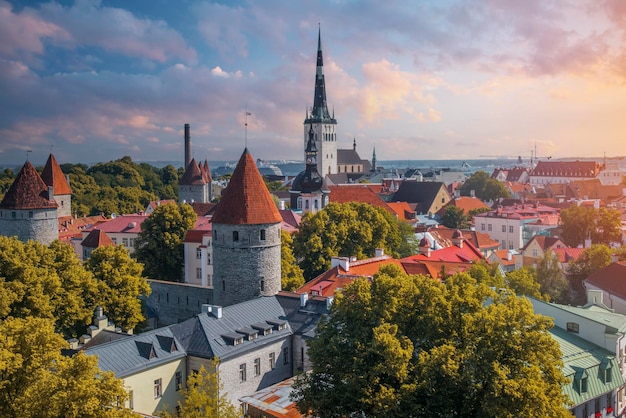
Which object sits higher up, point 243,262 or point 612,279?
point 243,262

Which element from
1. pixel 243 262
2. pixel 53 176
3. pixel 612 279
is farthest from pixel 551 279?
pixel 53 176

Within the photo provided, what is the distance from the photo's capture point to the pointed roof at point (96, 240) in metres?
52.4

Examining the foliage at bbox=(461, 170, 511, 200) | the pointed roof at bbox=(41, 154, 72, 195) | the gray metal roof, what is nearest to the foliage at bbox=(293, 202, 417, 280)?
the gray metal roof

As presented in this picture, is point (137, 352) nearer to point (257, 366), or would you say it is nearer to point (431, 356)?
point (257, 366)

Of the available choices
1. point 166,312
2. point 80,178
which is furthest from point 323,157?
point 166,312

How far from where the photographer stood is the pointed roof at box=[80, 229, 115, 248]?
52.4m

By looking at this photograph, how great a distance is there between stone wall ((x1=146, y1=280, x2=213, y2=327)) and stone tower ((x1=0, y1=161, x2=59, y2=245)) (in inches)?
464

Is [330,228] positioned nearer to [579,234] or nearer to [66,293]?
[66,293]

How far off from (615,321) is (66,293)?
78.9 ft

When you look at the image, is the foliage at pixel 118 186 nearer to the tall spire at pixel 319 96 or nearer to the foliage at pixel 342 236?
the tall spire at pixel 319 96

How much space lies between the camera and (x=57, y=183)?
6606 cm

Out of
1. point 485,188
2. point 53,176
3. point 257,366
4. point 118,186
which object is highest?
point 53,176

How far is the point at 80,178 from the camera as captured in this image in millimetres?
100125

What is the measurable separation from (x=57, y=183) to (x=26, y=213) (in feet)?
59.1
